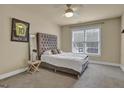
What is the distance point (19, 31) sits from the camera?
3381 millimetres

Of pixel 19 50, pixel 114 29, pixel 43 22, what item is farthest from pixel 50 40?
pixel 114 29

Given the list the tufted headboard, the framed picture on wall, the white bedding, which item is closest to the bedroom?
the framed picture on wall

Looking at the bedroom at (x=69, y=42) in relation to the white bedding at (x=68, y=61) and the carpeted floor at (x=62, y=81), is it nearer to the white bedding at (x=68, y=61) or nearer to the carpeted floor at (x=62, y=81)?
the carpeted floor at (x=62, y=81)

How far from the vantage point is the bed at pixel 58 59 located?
3.01 meters

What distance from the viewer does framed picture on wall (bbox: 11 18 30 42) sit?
317 centimetres

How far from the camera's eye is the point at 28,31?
3740mm

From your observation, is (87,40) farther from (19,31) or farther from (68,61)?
(19,31)

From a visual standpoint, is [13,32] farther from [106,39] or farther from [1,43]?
[106,39]

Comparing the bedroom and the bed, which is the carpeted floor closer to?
the bedroom

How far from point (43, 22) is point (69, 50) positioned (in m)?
2.56

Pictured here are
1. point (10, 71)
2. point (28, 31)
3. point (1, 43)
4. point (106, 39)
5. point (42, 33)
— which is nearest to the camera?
point (1, 43)

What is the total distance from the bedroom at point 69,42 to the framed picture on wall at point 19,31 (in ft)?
0.40

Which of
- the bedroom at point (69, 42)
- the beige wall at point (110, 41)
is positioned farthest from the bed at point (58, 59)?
the beige wall at point (110, 41)

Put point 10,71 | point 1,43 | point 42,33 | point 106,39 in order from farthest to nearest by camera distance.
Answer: point 106,39
point 42,33
point 10,71
point 1,43
